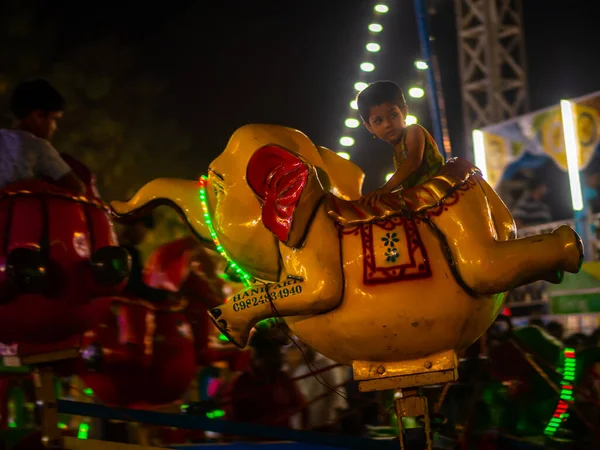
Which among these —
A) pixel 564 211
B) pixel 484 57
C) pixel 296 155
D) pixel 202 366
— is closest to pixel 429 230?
pixel 296 155

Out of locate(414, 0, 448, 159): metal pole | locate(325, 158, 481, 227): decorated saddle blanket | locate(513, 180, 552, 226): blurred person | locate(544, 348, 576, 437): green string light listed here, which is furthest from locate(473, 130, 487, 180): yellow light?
locate(325, 158, 481, 227): decorated saddle blanket

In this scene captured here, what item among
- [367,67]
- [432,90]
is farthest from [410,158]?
[367,67]

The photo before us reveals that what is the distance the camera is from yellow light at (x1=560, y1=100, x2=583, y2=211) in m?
7.69

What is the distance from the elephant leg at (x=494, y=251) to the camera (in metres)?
1.49

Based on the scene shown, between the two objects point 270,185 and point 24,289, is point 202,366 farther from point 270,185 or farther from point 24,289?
point 270,185

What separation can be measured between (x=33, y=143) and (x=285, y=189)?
3.04 ft

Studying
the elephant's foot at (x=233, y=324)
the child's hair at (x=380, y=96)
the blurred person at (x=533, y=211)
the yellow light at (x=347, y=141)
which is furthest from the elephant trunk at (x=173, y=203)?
the blurred person at (x=533, y=211)

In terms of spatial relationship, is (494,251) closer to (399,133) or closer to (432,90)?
(399,133)

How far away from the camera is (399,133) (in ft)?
5.70

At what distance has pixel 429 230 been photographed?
1579 millimetres

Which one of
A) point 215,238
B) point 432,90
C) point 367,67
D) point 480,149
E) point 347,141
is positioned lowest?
point 215,238

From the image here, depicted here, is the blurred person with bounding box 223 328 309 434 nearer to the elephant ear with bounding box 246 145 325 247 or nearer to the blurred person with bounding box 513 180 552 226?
the elephant ear with bounding box 246 145 325 247

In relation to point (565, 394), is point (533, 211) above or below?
above

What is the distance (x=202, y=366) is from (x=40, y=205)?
1.71m
